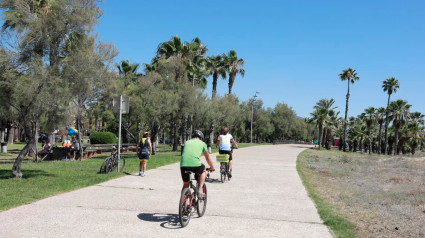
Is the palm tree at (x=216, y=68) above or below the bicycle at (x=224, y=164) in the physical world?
above

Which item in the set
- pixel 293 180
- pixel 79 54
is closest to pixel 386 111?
pixel 293 180

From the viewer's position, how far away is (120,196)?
8.39 m

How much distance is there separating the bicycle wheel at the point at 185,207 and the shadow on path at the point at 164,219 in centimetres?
14

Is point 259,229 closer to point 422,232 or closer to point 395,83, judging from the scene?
point 422,232

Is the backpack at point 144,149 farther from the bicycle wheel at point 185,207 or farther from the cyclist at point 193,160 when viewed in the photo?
the bicycle wheel at point 185,207

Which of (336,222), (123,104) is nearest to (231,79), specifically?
(123,104)

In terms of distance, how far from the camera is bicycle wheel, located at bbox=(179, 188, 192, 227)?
5.86m

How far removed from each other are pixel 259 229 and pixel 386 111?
6921 cm

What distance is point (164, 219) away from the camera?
21.0 feet

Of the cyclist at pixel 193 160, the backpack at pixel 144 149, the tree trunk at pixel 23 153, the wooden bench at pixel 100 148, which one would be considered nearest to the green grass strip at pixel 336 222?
the cyclist at pixel 193 160

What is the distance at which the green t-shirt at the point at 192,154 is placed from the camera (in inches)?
247

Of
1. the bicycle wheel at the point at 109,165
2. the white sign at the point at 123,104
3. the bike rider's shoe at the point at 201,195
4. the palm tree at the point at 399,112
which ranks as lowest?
the bicycle wheel at the point at 109,165

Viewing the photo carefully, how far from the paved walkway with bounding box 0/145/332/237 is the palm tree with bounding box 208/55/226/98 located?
32.4 m

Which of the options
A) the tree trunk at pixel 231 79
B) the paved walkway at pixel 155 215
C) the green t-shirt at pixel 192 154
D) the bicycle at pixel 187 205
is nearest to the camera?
the paved walkway at pixel 155 215
